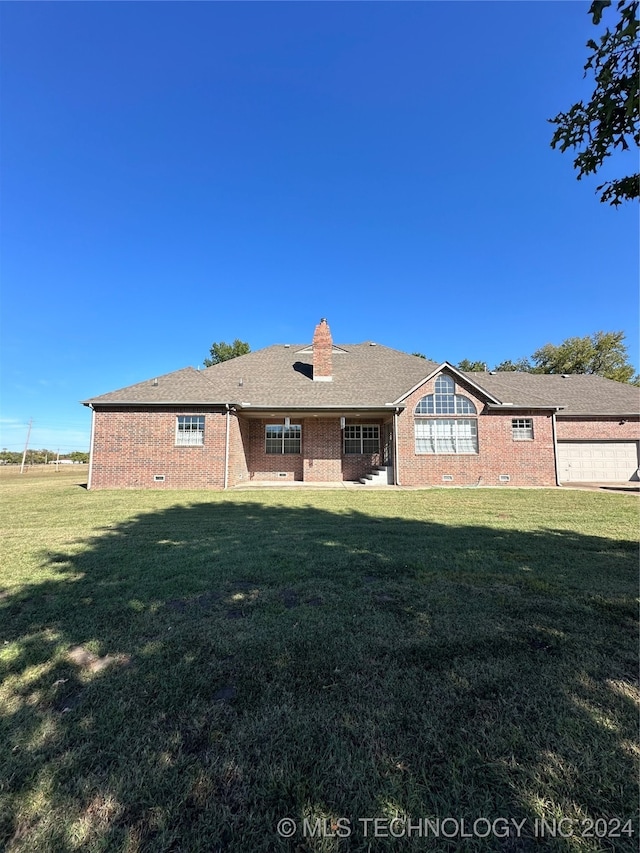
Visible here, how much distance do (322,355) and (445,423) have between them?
20.5 feet

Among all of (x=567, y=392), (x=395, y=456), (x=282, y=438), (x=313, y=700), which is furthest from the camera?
(x=567, y=392)

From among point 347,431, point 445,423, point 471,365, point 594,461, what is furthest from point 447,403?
point 471,365

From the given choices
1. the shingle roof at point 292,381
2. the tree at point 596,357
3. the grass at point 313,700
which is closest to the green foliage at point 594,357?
the tree at point 596,357

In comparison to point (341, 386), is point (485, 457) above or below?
below

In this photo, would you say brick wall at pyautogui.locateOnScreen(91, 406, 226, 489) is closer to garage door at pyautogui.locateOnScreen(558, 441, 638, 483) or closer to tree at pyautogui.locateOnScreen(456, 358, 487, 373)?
garage door at pyautogui.locateOnScreen(558, 441, 638, 483)

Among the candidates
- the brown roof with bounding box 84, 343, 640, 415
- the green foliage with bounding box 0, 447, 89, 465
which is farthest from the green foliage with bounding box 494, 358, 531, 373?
the green foliage with bounding box 0, 447, 89, 465

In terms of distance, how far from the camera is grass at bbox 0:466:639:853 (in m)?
1.63

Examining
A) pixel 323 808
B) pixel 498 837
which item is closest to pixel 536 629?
pixel 498 837

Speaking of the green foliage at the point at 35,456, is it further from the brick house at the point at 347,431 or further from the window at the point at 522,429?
the window at the point at 522,429

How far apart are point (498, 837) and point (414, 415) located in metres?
14.7

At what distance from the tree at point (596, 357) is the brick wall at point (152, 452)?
32.9m

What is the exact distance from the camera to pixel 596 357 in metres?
34.5

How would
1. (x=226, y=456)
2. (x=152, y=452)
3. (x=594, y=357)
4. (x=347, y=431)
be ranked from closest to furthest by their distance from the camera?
(x=226, y=456)
(x=152, y=452)
(x=347, y=431)
(x=594, y=357)

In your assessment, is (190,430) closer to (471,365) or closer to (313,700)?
(313,700)
